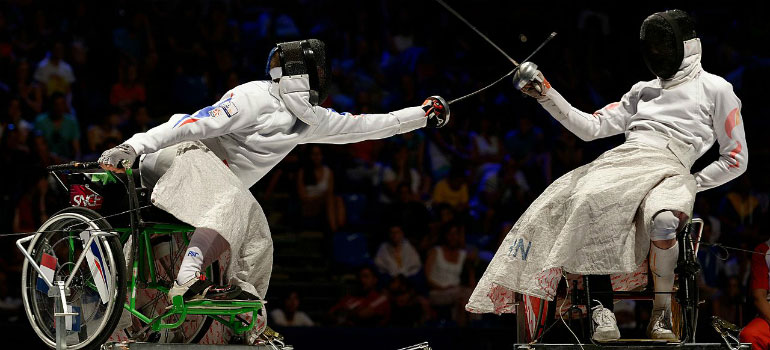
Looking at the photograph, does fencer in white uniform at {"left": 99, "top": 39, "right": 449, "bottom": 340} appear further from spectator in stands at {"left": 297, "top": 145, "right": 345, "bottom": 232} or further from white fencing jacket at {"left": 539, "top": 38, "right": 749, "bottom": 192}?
spectator in stands at {"left": 297, "top": 145, "right": 345, "bottom": 232}

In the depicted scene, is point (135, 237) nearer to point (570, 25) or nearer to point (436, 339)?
point (436, 339)

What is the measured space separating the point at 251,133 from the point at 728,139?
1.75 metres

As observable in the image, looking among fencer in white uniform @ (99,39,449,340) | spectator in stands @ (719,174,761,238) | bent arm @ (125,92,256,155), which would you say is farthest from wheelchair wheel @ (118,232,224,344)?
spectator in stands @ (719,174,761,238)

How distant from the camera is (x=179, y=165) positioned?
352 cm

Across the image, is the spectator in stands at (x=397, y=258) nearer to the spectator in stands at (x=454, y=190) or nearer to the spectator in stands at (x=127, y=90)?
the spectator in stands at (x=454, y=190)

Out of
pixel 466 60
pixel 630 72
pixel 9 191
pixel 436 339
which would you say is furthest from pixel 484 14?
pixel 9 191

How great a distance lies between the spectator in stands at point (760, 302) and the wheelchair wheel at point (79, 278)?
2562 millimetres


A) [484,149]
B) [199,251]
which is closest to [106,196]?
[199,251]

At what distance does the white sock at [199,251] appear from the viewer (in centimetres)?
343

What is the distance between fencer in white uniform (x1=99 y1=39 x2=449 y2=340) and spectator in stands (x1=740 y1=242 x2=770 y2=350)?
5.80 ft

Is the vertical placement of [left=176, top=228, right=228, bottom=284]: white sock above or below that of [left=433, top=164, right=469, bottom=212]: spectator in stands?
below

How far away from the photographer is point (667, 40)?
3.62m

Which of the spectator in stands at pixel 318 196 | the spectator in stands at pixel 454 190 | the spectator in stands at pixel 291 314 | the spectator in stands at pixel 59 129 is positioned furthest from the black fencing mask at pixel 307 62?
the spectator in stands at pixel 59 129

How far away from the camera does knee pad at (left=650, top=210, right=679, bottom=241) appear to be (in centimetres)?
324
